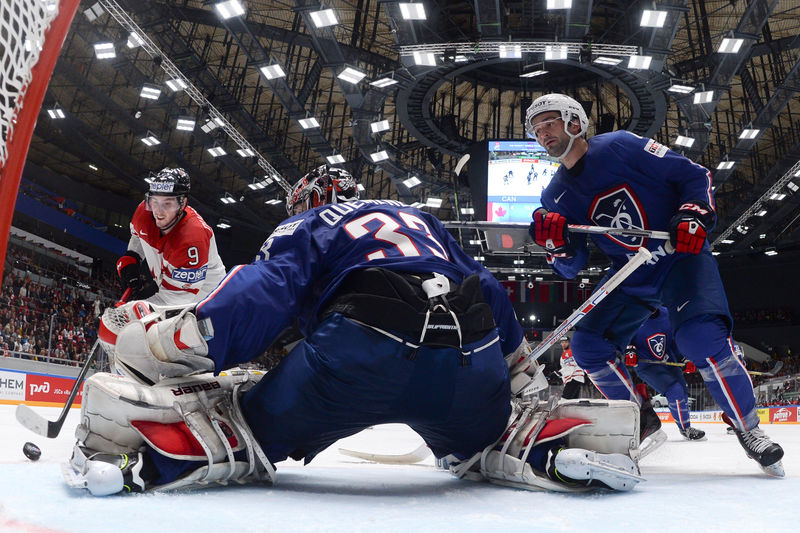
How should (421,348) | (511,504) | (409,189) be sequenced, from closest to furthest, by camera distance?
(511,504) < (421,348) < (409,189)

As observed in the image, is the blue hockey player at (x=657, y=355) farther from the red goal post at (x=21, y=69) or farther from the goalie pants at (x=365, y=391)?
the red goal post at (x=21, y=69)

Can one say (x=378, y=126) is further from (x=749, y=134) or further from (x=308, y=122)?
(x=749, y=134)

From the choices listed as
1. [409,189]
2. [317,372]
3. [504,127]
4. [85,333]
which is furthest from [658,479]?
[504,127]

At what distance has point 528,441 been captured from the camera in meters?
1.61

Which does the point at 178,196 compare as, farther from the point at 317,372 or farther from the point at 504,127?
the point at 504,127

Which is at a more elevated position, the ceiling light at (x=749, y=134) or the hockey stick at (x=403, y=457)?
the ceiling light at (x=749, y=134)

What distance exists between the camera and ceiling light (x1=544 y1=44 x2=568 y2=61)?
968cm

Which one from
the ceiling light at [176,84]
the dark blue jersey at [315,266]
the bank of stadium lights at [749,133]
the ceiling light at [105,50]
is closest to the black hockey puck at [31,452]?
the dark blue jersey at [315,266]

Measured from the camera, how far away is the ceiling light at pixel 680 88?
10.6m

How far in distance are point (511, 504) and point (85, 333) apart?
1256cm

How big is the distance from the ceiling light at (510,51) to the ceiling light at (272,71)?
3.50 m

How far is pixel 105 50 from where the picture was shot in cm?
1012

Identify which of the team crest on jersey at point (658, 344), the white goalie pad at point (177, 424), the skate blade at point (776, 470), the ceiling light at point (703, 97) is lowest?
the skate blade at point (776, 470)

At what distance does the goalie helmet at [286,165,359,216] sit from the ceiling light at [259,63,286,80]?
9333 millimetres
